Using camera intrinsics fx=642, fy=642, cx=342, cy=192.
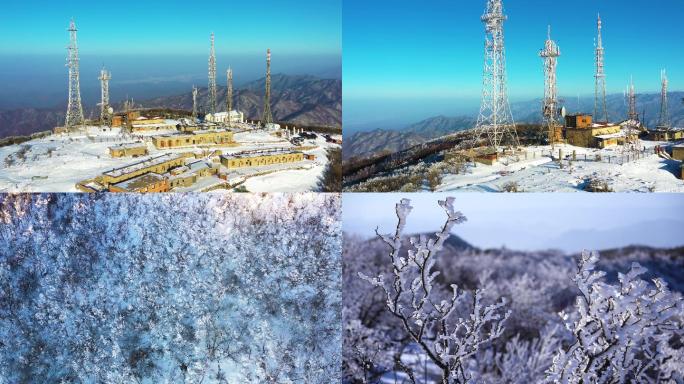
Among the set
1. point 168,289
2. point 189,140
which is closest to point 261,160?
point 189,140

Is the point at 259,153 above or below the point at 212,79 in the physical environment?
below

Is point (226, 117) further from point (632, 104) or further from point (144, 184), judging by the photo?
point (632, 104)

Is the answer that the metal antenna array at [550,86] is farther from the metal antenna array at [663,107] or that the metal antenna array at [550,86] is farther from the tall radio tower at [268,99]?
the tall radio tower at [268,99]

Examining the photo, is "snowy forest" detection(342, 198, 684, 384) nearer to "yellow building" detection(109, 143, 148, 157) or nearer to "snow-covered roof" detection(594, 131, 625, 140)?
"snow-covered roof" detection(594, 131, 625, 140)

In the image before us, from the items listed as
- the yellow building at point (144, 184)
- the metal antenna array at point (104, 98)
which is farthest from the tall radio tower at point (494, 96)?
the metal antenna array at point (104, 98)

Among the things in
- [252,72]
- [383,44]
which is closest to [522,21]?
[383,44]

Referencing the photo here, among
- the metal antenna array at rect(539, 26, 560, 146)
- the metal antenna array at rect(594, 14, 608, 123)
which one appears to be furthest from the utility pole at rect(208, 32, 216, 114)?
the metal antenna array at rect(594, 14, 608, 123)
